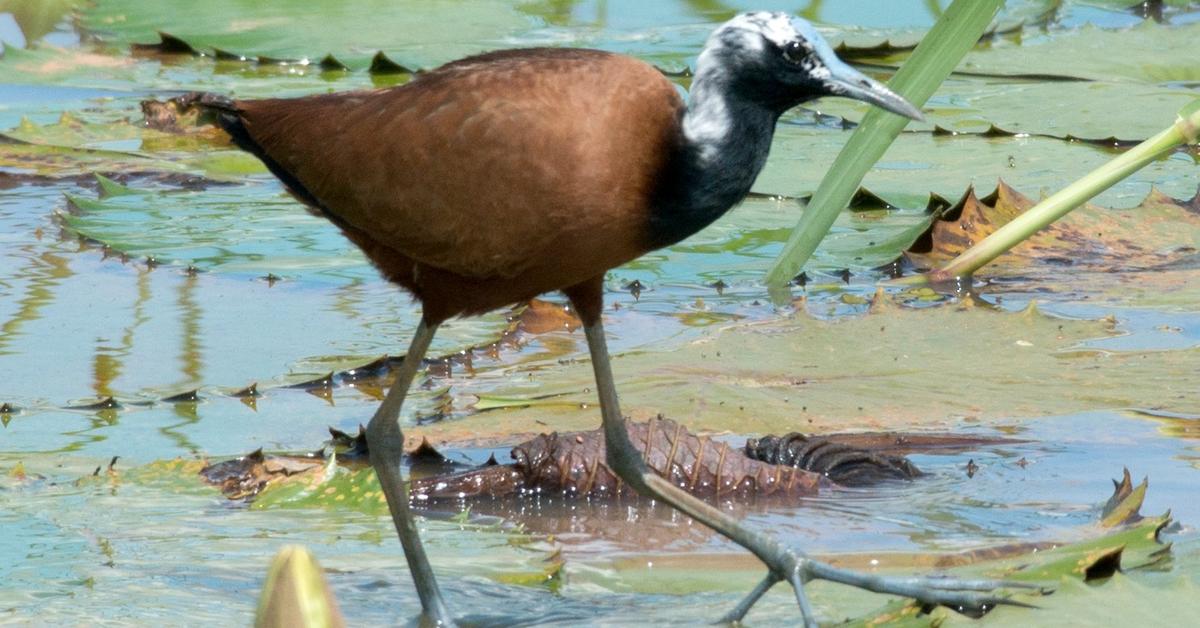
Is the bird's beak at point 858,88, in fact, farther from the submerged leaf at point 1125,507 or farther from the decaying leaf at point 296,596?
the decaying leaf at point 296,596

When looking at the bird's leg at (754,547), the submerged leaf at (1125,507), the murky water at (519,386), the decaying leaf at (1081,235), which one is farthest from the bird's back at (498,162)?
the decaying leaf at (1081,235)

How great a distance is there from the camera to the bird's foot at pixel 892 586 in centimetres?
277

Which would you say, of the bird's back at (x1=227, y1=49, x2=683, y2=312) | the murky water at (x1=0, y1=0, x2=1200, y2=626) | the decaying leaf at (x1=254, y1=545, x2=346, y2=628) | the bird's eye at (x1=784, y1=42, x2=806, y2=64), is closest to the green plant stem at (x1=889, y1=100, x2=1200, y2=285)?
the murky water at (x1=0, y1=0, x2=1200, y2=626)

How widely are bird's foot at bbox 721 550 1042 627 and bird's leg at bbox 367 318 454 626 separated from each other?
1.99 feet

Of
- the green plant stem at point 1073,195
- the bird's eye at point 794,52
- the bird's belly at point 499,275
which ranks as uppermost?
the bird's eye at point 794,52

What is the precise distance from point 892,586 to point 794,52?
966mm

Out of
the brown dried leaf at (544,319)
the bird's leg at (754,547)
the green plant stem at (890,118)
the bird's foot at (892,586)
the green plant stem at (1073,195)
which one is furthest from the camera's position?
the brown dried leaf at (544,319)

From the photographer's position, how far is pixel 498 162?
11.0ft

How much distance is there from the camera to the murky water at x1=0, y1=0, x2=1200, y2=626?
335 cm

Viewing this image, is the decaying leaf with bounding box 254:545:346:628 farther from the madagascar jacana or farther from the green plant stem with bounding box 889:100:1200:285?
the green plant stem with bounding box 889:100:1200:285

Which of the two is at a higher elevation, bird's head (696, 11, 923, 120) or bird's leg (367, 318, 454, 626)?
bird's head (696, 11, 923, 120)

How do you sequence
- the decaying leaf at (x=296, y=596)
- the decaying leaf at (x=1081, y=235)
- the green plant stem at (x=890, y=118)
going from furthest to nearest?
the decaying leaf at (x=1081, y=235)
the green plant stem at (x=890, y=118)
the decaying leaf at (x=296, y=596)

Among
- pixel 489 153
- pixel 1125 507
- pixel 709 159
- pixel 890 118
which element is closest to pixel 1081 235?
pixel 890 118

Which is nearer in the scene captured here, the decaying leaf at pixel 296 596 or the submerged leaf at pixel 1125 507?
the decaying leaf at pixel 296 596
